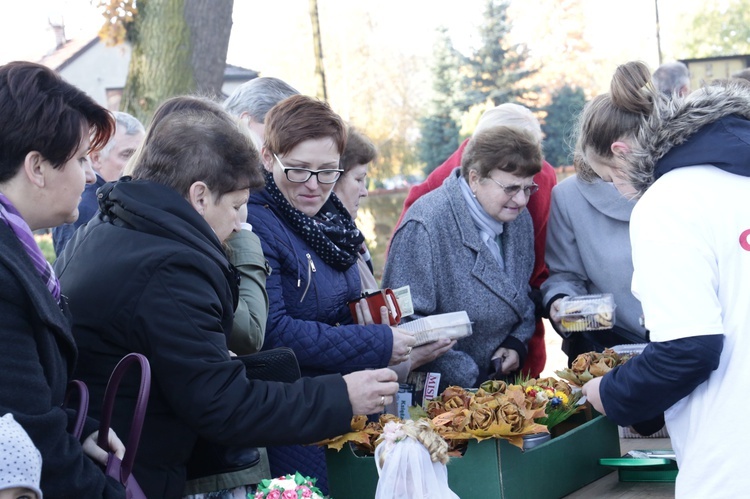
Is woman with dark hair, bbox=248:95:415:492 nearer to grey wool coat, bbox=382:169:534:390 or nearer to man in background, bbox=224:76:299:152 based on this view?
grey wool coat, bbox=382:169:534:390

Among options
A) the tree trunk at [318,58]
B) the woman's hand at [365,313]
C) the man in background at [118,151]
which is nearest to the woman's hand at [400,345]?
the woman's hand at [365,313]

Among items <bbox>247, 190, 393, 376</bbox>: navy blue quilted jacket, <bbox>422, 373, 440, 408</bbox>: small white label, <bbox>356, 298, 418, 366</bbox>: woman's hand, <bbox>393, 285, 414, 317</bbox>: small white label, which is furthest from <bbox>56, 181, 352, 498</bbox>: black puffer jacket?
<bbox>422, 373, 440, 408</bbox>: small white label

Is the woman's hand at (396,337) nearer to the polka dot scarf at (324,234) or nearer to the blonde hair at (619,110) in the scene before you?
the polka dot scarf at (324,234)

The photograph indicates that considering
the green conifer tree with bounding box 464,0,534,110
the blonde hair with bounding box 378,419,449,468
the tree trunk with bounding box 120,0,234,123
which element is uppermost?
the green conifer tree with bounding box 464,0,534,110

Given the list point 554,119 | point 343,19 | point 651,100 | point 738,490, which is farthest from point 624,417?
point 343,19

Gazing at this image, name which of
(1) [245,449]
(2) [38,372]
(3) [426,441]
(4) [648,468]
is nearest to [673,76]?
(4) [648,468]

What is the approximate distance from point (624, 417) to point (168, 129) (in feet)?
4.36

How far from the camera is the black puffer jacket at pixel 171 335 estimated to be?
1.85 metres

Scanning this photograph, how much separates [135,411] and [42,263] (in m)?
0.35

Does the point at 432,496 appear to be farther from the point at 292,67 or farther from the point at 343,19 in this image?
the point at 343,19

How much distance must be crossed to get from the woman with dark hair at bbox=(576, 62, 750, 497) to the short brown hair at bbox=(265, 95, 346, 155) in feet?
3.64

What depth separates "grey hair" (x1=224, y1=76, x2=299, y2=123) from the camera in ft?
12.0

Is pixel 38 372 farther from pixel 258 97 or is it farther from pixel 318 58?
pixel 318 58

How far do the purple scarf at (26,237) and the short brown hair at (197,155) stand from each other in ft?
1.41
